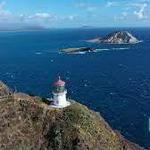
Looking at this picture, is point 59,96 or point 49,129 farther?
point 59,96

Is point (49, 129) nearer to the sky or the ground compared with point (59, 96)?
nearer to the ground

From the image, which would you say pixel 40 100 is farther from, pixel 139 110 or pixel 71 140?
pixel 139 110

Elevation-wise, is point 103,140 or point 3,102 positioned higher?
point 3,102

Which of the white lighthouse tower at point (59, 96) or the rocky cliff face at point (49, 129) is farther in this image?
the white lighthouse tower at point (59, 96)

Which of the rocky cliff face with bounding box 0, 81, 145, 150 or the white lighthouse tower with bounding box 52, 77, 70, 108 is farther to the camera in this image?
the white lighthouse tower with bounding box 52, 77, 70, 108

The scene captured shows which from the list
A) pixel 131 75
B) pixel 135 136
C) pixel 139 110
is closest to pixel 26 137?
pixel 135 136

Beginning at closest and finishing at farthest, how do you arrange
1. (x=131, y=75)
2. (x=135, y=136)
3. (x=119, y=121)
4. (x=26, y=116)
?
(x=26, y=116) → (x=135, y=136) → (x=119, y=121) → (x=131, y=75)

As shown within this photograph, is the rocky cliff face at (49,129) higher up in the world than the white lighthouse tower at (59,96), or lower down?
lower down

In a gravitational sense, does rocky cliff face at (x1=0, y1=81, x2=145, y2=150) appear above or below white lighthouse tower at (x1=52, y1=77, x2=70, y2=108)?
below
